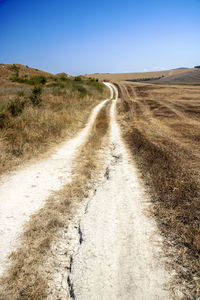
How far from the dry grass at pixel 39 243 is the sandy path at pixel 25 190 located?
0.16 metres

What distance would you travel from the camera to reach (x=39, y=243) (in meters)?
2.80

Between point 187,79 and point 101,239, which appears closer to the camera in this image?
point 101,239

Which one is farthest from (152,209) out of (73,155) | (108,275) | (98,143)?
(98,143)

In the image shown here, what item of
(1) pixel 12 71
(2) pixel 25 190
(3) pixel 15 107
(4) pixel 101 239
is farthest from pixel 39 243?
(1) pixel 12 71

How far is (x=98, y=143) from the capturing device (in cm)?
767

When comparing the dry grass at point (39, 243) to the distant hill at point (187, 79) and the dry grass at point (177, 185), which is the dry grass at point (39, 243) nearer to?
the dry grass at point (177, 185)

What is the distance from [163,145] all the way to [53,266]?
5.32m

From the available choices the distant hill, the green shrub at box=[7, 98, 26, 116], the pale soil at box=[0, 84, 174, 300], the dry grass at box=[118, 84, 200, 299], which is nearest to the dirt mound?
the green shrub at box=[7, 98, 26, 116]

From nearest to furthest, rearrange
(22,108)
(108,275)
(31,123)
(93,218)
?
(108,275) → (93,218) → (31,123) → (22,108)

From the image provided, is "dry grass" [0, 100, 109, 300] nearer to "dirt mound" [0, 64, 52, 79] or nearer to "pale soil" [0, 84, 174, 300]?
"pale soil" [0, 84, 174, 300]

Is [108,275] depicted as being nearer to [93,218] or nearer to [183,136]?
[93,218]

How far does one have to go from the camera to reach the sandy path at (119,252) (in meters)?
2.11

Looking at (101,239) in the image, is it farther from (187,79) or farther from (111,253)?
(187,79)

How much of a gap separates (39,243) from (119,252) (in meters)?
1.21
